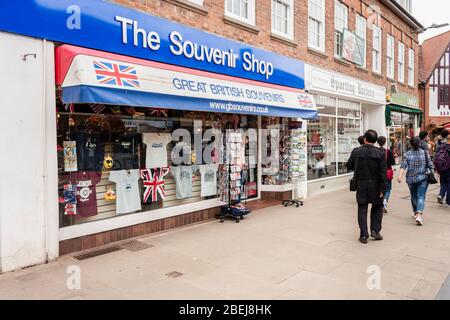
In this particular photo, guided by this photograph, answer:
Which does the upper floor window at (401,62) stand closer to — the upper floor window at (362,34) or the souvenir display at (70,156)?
the upper floor window at (362,34)

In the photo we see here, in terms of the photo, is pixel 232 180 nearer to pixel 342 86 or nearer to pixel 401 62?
pixel 342 86

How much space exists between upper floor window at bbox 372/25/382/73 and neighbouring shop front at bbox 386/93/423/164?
1.57m

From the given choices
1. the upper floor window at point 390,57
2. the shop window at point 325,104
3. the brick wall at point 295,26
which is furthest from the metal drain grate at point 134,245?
the upper floor window at point 390,57

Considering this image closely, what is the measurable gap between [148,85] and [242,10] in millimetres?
4194

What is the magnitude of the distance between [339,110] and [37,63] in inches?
398

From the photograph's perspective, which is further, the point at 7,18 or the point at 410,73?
the point at 410,73

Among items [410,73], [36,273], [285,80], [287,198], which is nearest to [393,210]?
[287,198]

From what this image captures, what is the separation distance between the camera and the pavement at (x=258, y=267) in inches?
170

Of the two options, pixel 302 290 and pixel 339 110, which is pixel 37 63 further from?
pixel 339 110

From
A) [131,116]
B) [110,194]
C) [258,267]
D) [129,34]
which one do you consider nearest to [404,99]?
[131,116]

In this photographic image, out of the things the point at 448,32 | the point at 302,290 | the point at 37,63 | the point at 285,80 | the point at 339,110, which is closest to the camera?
the point at 302,290

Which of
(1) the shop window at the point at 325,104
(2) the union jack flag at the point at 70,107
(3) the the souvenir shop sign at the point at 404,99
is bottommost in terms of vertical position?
(2) the union jack flag at the point at 70,107

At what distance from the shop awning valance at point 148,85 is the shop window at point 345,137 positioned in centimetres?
578
